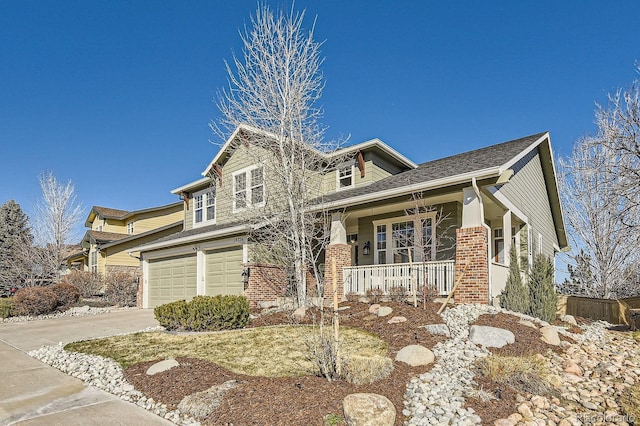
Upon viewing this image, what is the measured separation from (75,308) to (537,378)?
58.8 ft

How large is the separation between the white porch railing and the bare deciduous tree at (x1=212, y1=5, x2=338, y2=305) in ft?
4.89

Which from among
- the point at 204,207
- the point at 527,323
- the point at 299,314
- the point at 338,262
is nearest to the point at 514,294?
the point at 527,323

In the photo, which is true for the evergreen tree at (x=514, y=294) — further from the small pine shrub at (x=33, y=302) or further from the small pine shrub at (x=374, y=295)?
the small pine shrub at (x=33, y=302)

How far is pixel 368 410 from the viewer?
4227 millimetres

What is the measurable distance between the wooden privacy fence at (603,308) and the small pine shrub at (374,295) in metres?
6.14

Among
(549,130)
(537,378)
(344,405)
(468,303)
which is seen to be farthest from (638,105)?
(344,405)

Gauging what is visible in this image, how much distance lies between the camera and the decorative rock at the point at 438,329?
750cm

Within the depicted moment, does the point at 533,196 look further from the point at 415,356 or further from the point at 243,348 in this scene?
the point at 243,348

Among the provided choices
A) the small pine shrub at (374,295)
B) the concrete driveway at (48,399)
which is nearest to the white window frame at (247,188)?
the small pine shrub at (374,295)

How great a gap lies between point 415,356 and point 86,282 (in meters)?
22.4

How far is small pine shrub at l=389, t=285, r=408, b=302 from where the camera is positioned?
1066 centimetres

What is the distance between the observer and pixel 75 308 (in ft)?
57.4

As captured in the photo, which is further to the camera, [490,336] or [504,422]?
[490,336]

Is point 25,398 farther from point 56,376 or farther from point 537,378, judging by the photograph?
point 537,378
